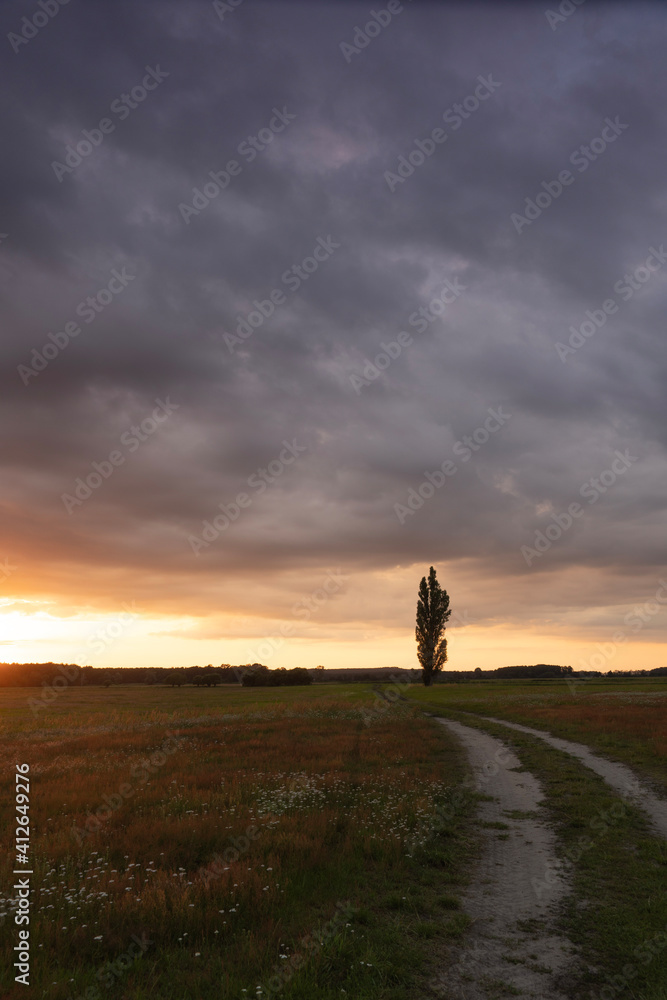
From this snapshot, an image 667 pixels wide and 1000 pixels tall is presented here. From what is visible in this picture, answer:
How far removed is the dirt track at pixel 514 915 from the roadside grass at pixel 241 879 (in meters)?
0.38

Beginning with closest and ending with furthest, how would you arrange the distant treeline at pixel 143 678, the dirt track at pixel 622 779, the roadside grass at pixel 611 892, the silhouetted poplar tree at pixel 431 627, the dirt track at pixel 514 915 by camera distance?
the dirt track at pixel 514 915, the roadside grass at pixel 611 892, the dirt track at pixel 622 779, the silhouetted poplar tree at pixel 431 627, the distant treeline at pixel 143 678

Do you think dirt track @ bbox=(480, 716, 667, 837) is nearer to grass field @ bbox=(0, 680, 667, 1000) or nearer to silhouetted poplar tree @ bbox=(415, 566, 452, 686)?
grass field @ bbox=(0, 680, 667, 1000)

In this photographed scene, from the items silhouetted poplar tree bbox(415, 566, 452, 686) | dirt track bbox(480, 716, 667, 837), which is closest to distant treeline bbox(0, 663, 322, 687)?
silhouetted poplar tree bbox(415, 566, 452, 686)

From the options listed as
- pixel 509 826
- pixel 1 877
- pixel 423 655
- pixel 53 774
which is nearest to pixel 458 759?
pixel 509 826

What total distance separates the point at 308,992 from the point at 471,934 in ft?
8.98

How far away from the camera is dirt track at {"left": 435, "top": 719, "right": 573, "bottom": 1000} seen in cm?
653

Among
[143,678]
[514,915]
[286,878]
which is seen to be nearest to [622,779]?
[514,915]

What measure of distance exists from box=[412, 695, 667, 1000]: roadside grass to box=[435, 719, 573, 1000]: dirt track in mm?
244

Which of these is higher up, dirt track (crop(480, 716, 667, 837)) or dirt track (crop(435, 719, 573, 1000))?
dirt track (crop(435, 719, 573, 1000))

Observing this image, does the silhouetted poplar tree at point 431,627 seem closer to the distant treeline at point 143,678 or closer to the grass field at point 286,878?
the distant treeline at point 143,678

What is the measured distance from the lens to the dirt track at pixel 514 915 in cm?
653

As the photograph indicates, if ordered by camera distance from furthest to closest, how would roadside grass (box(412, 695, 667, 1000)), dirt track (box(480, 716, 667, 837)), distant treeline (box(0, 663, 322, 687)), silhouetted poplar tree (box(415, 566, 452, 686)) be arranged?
distant treeline (box(0, 663, 322, 687)), silhouetted poplar tree (box(415, 566, 452, 686)), dirt track (box(480, 716, 667, 837)), roadside grass (box(412, 695, 667, 1000))

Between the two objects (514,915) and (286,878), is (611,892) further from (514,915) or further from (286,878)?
(286,878)

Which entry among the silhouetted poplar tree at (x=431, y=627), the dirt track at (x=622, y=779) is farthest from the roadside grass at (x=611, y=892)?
the silhouetted poplar tree at (x=431, y=627)
